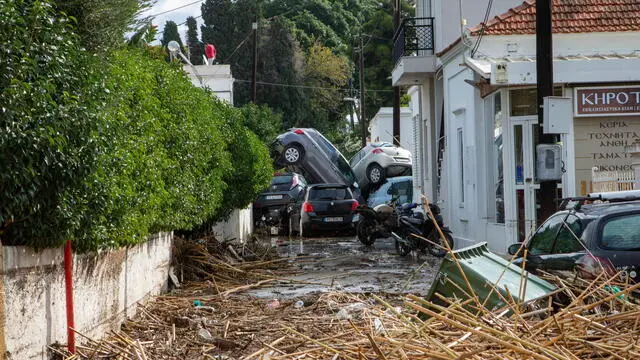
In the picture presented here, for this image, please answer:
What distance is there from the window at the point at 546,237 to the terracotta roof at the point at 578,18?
12.5m

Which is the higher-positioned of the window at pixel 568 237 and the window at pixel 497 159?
the window at pixel 497 159

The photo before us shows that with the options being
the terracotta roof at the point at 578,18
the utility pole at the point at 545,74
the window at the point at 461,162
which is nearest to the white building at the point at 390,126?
the window at the point at 461,162

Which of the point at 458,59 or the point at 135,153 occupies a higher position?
the point at 458,59

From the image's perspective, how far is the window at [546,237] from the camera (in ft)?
38.1

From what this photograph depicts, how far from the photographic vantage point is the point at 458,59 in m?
26.7

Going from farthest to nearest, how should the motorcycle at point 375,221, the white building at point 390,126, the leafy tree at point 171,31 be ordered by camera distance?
the leafy tree at point 171,31 < the white building at point 390,126 < the motorcycle at point 375,221

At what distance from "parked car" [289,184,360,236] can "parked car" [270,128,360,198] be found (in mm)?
6085

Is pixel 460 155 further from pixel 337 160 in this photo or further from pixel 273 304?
pixel 273 304

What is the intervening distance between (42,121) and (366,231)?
2049 cm

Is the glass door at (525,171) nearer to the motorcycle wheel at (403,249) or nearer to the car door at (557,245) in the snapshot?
the motorcycle wheel at (403,249)

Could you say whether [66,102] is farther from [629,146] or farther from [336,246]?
[336,246]

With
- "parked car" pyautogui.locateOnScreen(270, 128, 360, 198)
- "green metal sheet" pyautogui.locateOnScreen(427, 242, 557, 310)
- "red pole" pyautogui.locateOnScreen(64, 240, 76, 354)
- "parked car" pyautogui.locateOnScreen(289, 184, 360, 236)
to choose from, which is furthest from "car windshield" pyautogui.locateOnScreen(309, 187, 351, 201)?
"red pole" pyautogui.locateOnScreen(64, 240, 76, 354)

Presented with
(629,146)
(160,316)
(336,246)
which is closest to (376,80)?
(336,246)

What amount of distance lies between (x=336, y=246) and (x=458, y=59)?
237 inches
